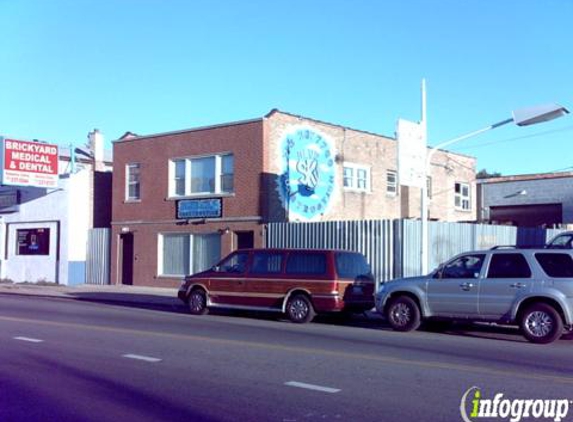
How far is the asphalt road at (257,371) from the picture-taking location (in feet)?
24.5

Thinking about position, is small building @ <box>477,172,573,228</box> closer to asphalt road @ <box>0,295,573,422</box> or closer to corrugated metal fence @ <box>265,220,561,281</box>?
corrugated metal fence @ <box>265,220,561,281</box>

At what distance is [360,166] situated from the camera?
1150 inches

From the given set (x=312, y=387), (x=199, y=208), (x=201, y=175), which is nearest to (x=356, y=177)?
(x=201, y=175)

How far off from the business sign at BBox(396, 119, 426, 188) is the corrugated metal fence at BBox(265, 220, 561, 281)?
2.31 meters

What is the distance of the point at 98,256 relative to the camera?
31.0m

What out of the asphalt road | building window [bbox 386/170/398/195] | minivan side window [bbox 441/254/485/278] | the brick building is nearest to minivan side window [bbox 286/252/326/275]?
the asphalt road

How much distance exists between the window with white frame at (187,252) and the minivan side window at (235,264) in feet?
25.8

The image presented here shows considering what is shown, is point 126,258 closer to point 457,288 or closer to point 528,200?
point 457,288

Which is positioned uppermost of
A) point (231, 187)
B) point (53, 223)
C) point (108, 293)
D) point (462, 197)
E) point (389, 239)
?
point (462, 197)

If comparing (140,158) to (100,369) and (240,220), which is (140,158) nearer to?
(240,220)

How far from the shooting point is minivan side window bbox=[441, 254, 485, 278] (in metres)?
14.4

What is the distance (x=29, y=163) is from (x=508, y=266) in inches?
895

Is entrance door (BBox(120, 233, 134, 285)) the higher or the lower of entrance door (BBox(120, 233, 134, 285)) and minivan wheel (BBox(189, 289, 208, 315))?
the higher

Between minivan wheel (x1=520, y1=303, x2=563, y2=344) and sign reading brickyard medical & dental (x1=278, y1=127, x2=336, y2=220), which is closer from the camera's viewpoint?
minivan wheel (x1=520, y1=303, x2=563, y2=344)
